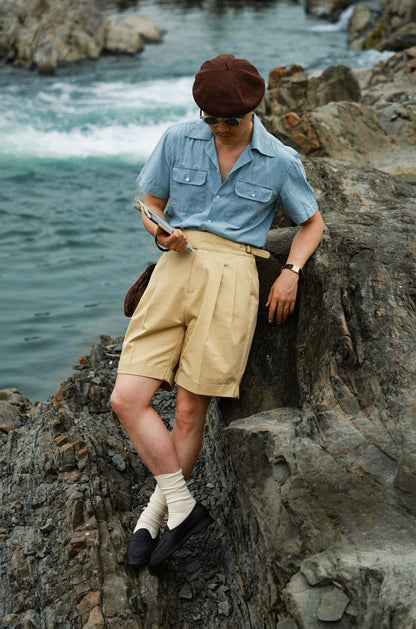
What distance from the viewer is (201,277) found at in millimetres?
3740

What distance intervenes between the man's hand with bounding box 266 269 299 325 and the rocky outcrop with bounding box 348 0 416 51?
1819cm

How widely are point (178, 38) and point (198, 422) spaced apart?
99.8 feet

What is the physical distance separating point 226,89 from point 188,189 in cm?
63

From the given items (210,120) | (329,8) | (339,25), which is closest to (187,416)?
(210,120)

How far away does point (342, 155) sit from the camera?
8516mm

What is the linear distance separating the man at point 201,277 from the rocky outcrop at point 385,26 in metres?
18.0

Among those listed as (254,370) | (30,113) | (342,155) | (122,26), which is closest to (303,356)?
(254,370)

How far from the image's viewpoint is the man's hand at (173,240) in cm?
359

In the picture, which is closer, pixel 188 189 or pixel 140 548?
pixel 140 548

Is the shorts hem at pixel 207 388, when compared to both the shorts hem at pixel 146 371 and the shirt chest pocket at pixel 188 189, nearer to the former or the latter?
the shorts hem at pixel 146 371

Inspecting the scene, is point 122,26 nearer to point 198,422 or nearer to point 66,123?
point 66,123

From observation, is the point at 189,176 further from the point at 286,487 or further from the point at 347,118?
the point at 347,118

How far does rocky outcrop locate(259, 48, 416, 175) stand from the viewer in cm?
846

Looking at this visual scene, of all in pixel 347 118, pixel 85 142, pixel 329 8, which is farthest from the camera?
pixel 329 8
